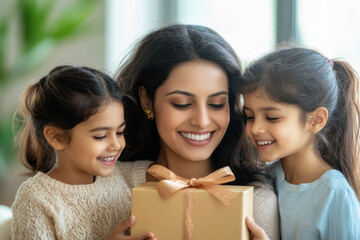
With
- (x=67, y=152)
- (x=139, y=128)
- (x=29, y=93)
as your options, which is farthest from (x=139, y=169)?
(x=29, y=93)

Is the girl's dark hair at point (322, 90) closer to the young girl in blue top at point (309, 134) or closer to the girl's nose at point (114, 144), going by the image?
the young girl in blue top at point (309, 134)

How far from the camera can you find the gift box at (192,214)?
4.56 ft

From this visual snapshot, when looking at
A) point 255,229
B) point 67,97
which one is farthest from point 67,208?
point 255,229

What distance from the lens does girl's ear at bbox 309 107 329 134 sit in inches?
64.1

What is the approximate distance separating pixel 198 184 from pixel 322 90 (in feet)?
1.63

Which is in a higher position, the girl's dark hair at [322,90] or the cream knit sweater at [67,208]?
the girl's dark hair at [322,90]

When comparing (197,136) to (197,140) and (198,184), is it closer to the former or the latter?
Result: (197,140)

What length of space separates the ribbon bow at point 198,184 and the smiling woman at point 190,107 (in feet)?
0.61

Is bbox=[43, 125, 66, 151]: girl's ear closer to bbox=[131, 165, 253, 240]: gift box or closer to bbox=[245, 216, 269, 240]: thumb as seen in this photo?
bbox=[131, 165, 253, 240]: gift box

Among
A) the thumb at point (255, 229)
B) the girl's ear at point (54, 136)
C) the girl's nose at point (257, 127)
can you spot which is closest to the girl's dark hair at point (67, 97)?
the girl's ear at point (54, 136)

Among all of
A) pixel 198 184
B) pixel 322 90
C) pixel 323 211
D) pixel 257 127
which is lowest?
pixel 323 211

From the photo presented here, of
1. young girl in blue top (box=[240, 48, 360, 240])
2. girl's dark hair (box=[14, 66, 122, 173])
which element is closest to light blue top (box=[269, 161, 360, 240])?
young girl in blue top (box=[240, 48, 360, 240])

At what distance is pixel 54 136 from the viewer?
1.59 m

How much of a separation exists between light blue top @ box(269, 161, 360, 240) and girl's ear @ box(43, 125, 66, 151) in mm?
702
